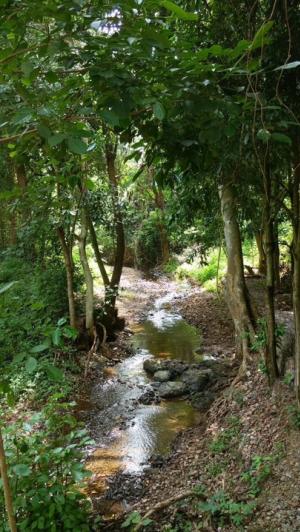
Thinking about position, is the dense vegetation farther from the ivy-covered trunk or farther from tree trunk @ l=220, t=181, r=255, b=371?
the ivy-covered trunk

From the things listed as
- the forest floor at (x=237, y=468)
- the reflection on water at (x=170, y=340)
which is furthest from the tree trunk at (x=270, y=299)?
the reflection on water at (x=170, y=340)

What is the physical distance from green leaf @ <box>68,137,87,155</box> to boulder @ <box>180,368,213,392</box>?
21.6 ft

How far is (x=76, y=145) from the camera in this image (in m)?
1.37

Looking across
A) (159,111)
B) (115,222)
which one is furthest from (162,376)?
(159,111)

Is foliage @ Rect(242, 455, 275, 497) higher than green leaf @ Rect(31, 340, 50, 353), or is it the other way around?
green leaf @ Rect(31, 340, 50, 353)

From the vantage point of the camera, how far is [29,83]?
184cm

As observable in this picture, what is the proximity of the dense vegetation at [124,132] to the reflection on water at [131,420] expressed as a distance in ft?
2.12

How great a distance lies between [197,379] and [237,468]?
3.25 metres

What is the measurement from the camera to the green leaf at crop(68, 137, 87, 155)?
1.35 metres

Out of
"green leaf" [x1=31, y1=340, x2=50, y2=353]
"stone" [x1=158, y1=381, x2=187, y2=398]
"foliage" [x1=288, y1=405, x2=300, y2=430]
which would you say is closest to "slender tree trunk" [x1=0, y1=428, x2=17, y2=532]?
"green leaf" [x1=31, y1=340, x2=50, y2=353]

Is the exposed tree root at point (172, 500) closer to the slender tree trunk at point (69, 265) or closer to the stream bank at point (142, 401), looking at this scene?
the stream bank at point (142, 401)

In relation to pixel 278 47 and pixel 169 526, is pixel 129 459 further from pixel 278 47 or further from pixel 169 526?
pixel 278 47

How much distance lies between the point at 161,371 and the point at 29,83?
7.20 meters

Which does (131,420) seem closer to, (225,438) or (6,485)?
(225,438)
